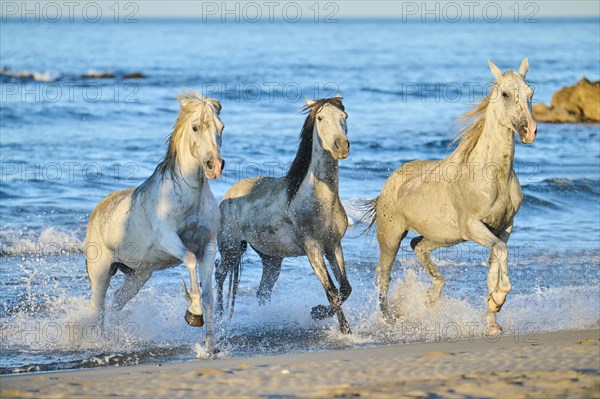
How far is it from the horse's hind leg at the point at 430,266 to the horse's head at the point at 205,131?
260 cm

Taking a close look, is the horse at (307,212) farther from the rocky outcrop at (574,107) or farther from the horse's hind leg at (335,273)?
the rocky outcrop at (574,107)

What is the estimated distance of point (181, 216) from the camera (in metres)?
7.52

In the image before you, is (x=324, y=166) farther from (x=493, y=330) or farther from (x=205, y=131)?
(x=493, y=330)

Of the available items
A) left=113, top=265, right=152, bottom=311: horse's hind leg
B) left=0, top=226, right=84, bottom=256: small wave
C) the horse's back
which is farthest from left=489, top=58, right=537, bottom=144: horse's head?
left=0, top=226, right=84, bottom=256: small wave

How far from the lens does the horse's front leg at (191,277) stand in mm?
7164

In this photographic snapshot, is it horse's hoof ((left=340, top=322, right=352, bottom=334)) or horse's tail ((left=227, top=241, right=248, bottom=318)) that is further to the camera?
horse's tail ((left=227, top=241, right=248, bottom=318))

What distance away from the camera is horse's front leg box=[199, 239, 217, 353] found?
7.48 meters

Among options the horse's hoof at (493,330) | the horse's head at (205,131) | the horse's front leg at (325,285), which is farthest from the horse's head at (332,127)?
the horse's hoof at (493,330)

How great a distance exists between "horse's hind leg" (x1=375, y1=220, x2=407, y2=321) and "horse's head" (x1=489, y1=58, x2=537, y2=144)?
1.66m

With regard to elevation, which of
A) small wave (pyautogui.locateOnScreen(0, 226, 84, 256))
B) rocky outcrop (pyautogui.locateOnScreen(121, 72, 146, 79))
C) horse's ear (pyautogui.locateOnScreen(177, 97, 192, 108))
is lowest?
rocky outcrop (pyautogui.locateOnScreen(121, 72, 146, 79))

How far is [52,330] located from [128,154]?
40.8ft

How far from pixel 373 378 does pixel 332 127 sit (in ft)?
9.80

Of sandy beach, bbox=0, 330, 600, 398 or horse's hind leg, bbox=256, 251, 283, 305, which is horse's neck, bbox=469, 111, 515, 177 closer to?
sandy beach, bbox=0, 330, 600, 398

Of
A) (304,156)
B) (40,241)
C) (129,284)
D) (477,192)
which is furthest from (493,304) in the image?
(40,241)
